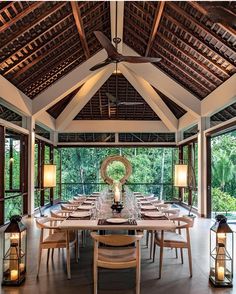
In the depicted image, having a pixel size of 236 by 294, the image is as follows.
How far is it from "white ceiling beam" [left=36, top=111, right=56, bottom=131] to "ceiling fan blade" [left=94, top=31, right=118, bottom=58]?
17.1ft

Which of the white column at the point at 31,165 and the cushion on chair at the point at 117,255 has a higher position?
the white column at the point at 31,165

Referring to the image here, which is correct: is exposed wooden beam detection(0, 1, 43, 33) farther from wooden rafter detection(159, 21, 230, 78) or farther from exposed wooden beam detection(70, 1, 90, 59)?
wooden rafter detection(159, 21, 230, 78)

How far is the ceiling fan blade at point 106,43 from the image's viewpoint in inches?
199

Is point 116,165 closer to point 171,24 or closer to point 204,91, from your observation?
point 204,91

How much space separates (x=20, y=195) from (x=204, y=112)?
539cm

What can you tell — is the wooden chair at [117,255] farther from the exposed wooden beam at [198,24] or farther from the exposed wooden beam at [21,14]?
the exposed wooden beam at [198,24]

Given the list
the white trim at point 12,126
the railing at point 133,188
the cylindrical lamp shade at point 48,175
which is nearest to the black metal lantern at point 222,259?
the white trim at point 12,126

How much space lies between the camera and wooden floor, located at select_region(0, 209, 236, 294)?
3.68 m

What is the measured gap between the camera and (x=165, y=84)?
31.4ft

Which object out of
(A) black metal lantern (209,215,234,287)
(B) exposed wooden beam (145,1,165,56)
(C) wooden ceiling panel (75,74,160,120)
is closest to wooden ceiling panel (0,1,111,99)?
(B) exposed wooden beam (145,1,165,56)

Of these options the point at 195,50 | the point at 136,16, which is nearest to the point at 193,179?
the point at 195,50

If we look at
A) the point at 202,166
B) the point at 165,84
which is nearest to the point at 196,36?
the point at 165,84

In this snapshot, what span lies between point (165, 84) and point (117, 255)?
264 inches

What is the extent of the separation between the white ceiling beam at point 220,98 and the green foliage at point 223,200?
329 centimetres
